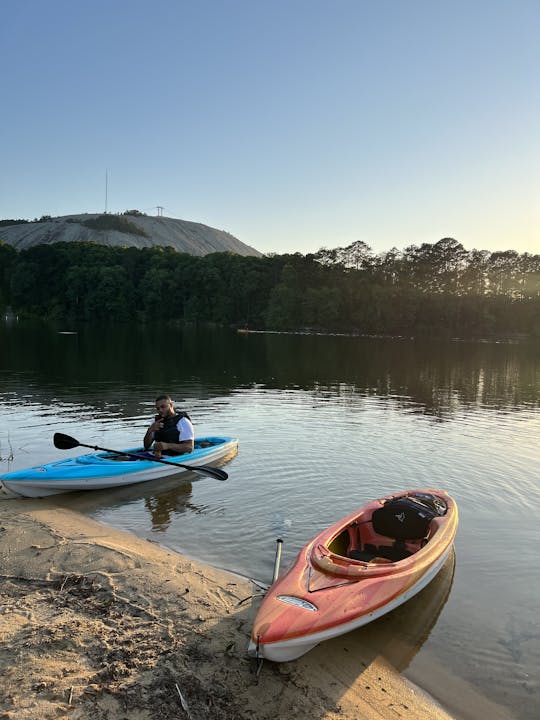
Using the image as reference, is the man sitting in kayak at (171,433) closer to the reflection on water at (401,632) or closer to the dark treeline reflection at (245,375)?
the reflection on water at (401,632)

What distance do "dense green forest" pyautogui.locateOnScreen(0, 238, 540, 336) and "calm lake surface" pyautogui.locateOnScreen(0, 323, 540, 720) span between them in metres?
69.8

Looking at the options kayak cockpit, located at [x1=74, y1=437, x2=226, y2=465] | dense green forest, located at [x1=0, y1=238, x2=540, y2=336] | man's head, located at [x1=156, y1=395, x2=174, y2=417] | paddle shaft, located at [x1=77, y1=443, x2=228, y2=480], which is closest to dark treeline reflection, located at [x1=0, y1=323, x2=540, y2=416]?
kayak cockpit, located at [x1=74, y1=437, x2=226, y2=465]

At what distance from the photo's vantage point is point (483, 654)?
244 inches

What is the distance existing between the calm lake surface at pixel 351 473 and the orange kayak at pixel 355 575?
0.66 meters

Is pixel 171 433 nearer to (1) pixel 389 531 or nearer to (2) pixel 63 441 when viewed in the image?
(2) pixel 63 441

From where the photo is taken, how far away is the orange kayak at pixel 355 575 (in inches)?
204

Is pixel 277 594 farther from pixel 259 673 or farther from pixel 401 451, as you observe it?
pixel 401 451

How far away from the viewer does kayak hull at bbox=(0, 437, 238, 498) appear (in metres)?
10.3

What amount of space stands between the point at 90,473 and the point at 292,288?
10152 centimetres

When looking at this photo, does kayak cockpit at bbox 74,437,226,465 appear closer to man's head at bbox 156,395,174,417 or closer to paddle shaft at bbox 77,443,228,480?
paddle shaft at bbox 77,443,228,480

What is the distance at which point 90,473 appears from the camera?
426 inches

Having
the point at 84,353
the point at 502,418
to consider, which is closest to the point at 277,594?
the point at 502,418

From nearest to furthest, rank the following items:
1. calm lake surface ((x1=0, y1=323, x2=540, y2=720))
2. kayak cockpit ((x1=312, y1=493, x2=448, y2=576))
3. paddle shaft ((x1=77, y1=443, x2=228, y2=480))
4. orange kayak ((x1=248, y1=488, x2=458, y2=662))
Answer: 1. orange kayak ((x1=248, y1=488, x2=458, y2=662))
2. calm lake surface ((x1=0, y1=323, x2=540, y2=720))
3. kayak cockpit ((x1=312, y1=493, x2=448, y2=576))
4. paddle shaft ((x1=77, y1=443, x2=228, y2=480))

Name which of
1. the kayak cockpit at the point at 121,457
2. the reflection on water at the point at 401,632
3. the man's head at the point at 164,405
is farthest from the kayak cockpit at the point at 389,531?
the man's head at the point at 164,405
